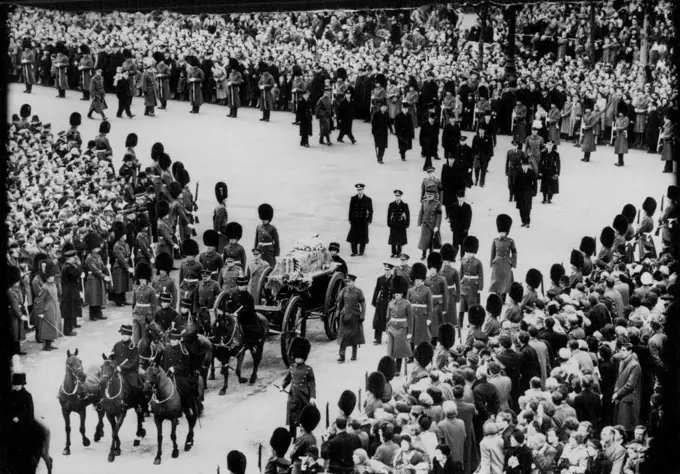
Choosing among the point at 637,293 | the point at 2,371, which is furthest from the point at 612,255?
the point at 2,371

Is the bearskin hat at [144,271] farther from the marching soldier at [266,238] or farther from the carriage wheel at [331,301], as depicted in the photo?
the carriage wheel at [331,301]

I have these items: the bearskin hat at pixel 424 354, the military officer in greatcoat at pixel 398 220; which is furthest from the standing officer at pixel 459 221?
the bearskin hat at pixel 424 354

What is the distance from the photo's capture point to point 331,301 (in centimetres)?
1914

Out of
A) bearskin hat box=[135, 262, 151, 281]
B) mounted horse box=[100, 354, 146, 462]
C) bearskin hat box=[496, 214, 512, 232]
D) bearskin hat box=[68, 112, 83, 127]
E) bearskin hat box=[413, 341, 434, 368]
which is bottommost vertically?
mounted horse box=[100, 354, 146, 462]

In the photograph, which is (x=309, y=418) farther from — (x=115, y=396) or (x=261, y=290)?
(x=261, y=290)

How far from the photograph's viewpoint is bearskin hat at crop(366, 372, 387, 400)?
14.9m

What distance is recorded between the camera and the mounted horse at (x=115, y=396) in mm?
15859

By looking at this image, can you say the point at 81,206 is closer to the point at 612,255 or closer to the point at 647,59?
the point at 612,255

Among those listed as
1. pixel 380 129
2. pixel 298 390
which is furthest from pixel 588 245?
pixel 380 129

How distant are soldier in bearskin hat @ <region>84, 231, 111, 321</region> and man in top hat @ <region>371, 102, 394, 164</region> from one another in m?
8.28

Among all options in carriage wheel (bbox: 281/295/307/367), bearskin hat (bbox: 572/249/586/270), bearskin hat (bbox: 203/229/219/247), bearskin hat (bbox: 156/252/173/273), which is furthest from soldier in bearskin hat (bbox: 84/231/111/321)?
bearskin hat (bbox: 572/249/586/270)

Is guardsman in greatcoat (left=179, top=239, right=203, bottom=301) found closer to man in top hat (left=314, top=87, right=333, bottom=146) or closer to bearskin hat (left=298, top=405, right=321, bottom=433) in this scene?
bearskin hat (left=298, top=405, right=321, bottom=433)

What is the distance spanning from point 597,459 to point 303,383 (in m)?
4.27

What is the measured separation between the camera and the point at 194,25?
35.8 m
